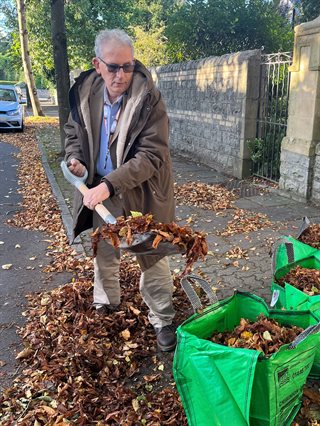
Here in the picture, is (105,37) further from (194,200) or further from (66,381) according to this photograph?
(194,200)

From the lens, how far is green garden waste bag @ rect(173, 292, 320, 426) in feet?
6.65

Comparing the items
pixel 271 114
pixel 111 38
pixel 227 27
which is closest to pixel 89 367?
→ pixel 111 38

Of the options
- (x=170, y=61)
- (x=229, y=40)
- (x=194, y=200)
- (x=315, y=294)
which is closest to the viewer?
(x=315, y=294)

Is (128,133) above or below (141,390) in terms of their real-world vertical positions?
above

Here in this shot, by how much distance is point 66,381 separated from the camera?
9.56 feet

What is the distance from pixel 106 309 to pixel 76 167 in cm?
128

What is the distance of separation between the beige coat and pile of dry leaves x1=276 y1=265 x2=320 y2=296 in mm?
973

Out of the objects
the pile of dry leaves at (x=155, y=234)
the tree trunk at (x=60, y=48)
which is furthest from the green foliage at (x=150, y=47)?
the pile of dry leaves at (x=155, y=234)

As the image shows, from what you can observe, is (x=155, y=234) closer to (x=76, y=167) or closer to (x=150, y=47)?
(x=76, y=167)

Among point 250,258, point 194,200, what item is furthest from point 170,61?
point 250,258

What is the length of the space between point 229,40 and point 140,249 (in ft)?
44.6

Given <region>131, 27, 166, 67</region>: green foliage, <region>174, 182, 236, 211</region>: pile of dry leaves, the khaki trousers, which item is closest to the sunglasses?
the khaki trousers

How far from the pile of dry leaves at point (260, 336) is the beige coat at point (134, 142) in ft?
2.74

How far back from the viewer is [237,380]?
2029 mm
